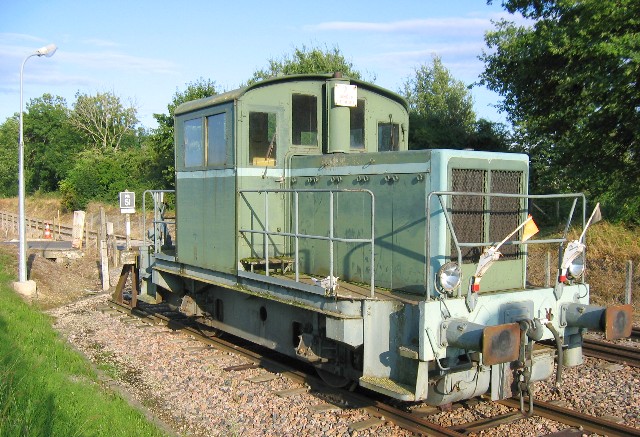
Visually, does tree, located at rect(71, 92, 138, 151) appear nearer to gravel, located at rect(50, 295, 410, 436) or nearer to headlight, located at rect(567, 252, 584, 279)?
gravel, located at rect(50, 295, 410, 436)

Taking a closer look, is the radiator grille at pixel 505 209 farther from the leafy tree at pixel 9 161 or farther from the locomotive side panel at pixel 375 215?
the leafy tree at pixel 9 161

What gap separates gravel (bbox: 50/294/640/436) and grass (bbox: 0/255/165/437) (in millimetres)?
395

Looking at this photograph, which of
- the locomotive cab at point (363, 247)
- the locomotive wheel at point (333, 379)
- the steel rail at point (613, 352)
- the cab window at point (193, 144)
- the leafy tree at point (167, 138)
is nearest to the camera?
the locomotive cab at point (363, 247)

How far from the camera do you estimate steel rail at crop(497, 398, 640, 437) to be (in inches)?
216

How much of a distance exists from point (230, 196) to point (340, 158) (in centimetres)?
162

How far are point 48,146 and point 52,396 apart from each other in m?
49.4

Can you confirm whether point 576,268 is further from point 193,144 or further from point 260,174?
point 193,144

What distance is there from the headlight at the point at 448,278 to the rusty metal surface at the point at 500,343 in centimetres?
57

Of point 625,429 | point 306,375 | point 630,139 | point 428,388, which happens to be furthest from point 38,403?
point 630,139

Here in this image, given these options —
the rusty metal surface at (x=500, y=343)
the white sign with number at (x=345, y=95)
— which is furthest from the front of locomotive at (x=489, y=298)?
the white sign with number at (x=345, y=95)

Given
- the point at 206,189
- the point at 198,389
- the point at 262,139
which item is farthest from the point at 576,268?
the point at 206,189

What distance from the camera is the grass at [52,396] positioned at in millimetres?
4969

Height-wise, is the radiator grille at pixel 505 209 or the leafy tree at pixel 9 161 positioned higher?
the leafy tree at pixel 9 161

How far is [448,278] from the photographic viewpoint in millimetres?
5469
